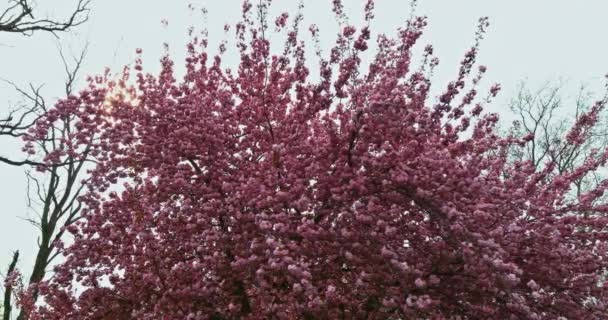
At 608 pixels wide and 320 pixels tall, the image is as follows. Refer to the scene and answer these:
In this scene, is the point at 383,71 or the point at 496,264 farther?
the point at 383,71

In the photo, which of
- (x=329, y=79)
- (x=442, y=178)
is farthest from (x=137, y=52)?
(x=442, y=178)

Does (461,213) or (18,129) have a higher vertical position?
(18,129)

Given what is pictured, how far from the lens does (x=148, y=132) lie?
8.38m

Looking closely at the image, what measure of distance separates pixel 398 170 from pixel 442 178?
60 cm

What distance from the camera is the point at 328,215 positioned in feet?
22.5

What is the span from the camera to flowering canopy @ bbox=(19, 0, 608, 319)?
631 centimetres

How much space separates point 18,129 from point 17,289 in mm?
3069

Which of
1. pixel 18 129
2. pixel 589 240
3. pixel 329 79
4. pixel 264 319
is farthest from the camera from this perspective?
pixel 18 129

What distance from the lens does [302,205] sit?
6.64 m

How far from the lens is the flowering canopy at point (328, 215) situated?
631cm

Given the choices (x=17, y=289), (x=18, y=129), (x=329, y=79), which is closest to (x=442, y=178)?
(x=329, y=79)

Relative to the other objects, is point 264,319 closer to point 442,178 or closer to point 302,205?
point 302,205

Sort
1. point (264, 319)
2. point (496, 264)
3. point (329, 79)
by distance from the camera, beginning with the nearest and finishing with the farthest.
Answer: point (496, 264) → point (264, 319) → point (329, 79)

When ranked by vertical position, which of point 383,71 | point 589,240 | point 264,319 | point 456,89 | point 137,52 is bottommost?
point 264,319
